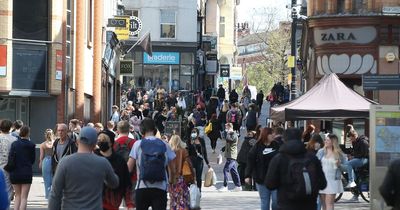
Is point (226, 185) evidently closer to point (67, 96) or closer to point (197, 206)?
point (67, 96)

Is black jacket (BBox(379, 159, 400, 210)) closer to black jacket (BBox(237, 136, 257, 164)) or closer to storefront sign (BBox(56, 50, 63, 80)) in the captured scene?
black jacket (BBox(237, 136, 257, 164))

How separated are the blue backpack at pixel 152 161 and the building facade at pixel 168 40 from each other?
2028 inches

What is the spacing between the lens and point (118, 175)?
12.5 metres

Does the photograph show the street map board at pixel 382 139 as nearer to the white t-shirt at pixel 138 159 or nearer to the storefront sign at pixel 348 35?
the white t-shirt at pixel 138 159

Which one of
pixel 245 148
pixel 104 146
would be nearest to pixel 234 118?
pixel 245 148

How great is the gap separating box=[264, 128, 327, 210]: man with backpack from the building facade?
5378 centimetres

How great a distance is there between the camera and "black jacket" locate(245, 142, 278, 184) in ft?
52.4

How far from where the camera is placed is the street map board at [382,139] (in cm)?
1673

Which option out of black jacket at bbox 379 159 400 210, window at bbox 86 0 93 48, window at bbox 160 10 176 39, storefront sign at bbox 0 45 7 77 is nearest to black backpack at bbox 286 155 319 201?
black jacket at bbox 379 159 400 210

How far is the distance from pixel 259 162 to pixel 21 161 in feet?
12.1

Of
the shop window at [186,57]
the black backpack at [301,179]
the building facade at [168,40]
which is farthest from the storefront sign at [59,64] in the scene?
the shop window at [186,57]

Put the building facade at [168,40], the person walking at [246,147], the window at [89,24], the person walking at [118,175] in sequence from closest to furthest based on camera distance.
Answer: the person walking at [118,175] < the person walking at [246,147] < the window at [89,24] < the building facade at [168,40]

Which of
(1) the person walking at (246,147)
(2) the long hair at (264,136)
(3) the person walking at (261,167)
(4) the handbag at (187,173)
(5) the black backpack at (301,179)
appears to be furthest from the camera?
(1) the person walking at (246,147)

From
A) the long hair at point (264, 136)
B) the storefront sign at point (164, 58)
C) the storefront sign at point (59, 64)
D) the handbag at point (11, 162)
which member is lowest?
the handbag at point (11, 162)
